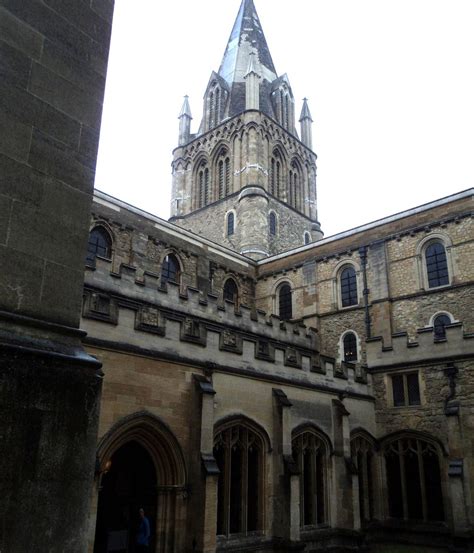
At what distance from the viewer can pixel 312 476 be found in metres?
15.3

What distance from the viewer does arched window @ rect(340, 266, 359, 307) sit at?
80.8 ft

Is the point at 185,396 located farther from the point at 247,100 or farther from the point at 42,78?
the point at 247,100

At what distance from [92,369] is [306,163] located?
139 feet

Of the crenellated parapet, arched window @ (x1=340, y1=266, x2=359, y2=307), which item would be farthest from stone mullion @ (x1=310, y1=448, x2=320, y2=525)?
arched window @ (x1=340, y1=266, x2=359, y2=307)

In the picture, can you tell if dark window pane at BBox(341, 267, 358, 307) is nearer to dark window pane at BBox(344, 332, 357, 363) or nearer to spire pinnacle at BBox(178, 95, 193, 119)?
dark window pane at BBox(344, 332, 357, 363)

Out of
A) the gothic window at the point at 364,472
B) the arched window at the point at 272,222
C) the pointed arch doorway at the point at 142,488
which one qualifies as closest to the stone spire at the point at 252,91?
the arched window at the point at 272,222

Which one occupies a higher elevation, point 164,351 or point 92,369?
point 164,351

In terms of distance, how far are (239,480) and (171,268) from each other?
42.0 feet

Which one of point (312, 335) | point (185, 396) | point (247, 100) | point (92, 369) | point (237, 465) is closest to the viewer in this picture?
point (92, 369)

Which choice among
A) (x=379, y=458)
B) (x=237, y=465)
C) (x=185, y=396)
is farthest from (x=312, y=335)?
(x=185, y=396)

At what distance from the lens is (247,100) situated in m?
40.3

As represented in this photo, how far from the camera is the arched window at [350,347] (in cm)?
2397

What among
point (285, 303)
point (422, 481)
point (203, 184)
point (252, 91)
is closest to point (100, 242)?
point (285, 303)

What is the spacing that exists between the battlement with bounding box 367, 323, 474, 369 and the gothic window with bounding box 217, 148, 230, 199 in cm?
2261
